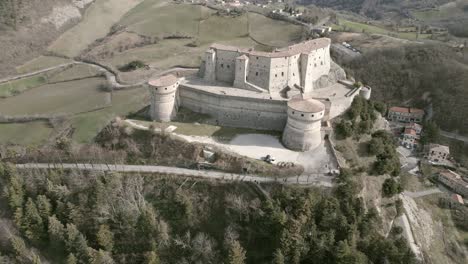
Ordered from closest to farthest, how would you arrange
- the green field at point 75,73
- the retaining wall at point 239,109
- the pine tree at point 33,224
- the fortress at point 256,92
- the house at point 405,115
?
the pine tree at point 33,224
the fortress at point 256,92
the retaining wall at point 239,109
the house at point 405,115
the green field at point 75,73

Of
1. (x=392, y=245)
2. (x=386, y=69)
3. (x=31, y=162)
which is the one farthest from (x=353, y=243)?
(x=386, y=69)

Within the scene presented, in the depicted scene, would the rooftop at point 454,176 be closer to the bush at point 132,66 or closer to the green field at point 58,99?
the green field at point 58,99

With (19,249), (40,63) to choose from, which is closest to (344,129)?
(19,249)

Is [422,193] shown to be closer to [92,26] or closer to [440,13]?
[92,26]

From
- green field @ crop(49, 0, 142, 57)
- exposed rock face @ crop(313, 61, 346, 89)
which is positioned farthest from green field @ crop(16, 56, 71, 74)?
exposed rock face @ crop(313, 61, 346, 89)

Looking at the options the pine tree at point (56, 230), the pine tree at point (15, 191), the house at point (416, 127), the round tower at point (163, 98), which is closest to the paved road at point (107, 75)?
the round tower at point (163, 98)

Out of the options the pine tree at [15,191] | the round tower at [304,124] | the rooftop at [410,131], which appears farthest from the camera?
the rooftop at [410,131]

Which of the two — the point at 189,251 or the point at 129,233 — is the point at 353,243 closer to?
the point at 189,251

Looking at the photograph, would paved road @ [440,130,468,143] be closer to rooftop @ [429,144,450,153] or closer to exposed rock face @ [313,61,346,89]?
rooftop @ [429,144,450,153]
